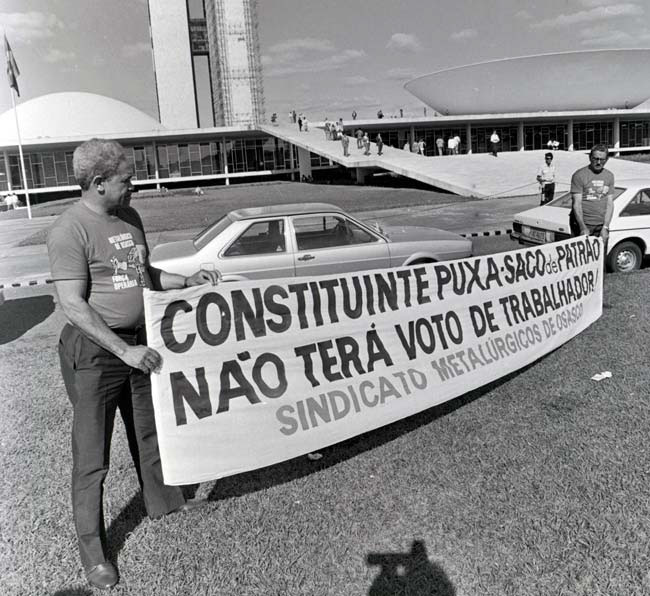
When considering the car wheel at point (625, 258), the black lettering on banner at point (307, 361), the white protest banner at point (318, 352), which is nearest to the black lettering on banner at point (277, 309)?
the white protest banner at point (318, 352)

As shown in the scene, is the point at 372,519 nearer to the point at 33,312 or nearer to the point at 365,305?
the point at 365,305

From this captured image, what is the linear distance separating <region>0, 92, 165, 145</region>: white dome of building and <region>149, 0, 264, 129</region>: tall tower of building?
6.00 meters

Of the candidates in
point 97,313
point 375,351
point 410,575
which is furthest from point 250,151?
point 410,575

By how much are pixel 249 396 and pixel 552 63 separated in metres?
77.2

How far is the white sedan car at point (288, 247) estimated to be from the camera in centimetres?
753

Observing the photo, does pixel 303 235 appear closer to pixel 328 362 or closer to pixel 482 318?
pixel 482 318

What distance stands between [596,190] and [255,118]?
83078mm

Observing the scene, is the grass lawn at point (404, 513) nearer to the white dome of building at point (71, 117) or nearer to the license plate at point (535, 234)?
the license plate at point (535, 234)

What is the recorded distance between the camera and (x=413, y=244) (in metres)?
8.20

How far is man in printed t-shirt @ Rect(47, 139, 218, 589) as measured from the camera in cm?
294

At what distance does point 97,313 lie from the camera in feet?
9.91

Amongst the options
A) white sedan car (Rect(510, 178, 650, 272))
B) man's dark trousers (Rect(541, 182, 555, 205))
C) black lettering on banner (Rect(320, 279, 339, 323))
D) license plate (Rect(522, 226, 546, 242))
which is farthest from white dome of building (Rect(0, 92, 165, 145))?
black lettering on banner (Rect(320, 279, 339, 323))

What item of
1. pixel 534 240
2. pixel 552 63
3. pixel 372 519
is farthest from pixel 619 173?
pixel 552 63

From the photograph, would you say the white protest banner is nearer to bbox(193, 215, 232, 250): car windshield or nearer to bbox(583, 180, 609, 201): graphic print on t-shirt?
bbox(583, 180, 609, 201): graphic print on t-shirt
